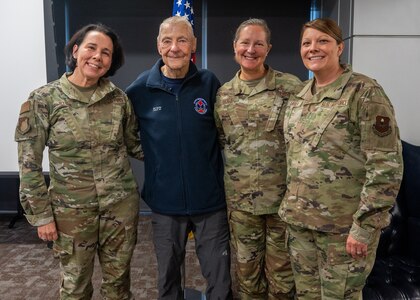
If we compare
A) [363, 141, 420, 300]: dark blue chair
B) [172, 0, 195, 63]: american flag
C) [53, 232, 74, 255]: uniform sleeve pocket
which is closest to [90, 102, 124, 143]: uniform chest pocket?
[53, 232, 74, 255]: uniform sleeve pocket

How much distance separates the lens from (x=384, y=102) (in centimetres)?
138

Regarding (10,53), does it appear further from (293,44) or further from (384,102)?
(384,102)

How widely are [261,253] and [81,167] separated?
95 centimetres

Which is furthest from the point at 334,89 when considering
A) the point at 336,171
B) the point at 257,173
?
the point at 257,173

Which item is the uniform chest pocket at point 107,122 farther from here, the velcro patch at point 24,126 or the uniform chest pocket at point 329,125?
the uniform chest pocket at point 329,125

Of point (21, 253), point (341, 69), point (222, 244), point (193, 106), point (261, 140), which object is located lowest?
point (21, 253)

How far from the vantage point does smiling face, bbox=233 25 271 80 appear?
1803 millimetres

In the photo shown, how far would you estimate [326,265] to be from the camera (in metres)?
1.53

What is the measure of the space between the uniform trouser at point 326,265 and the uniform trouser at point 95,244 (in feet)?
2.43

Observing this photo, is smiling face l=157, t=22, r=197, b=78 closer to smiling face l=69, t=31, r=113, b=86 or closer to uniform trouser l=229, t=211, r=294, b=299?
smiling face l=69, t=31, r=113, b=86

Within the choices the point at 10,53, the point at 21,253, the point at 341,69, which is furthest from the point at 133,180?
the point at 10,53

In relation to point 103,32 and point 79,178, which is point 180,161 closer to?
point 79,178

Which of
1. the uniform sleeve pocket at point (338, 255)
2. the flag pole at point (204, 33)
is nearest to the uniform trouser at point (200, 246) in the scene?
the uniform sleeve pocket at point (338, 255)

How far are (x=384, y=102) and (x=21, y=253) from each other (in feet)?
10.5
